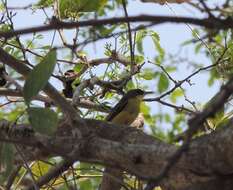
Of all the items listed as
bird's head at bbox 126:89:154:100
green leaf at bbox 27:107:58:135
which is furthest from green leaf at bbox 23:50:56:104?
bird's head at bbox 126:89:154:100

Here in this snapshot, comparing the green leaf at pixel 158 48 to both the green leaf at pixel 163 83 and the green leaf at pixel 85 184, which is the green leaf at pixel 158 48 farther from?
the green leaf at pixel 85 184

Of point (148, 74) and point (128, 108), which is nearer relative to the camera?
point (148, 74)

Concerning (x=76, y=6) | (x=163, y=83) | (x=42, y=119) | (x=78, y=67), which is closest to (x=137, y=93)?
(x=163, y=83)

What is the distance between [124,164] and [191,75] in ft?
5.22

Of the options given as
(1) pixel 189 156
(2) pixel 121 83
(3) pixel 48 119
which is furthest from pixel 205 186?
(2) pixel 121 83

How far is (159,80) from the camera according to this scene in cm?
441

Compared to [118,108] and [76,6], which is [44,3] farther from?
[118,108]

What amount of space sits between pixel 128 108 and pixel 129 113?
0.48 ft

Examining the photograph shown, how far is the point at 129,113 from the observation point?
18.2 ft

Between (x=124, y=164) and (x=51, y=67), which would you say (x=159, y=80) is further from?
(x=51, y=67)

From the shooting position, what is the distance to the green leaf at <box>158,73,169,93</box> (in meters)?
4.39

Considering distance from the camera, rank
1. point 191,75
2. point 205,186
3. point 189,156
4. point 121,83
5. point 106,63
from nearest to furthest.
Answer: point 189,156, point 205,186, point 191,75, point 121,83, point 106,63

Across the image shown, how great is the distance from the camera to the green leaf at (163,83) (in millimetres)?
4395

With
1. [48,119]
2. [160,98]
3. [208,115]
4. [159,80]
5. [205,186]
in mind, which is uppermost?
[159,80]
